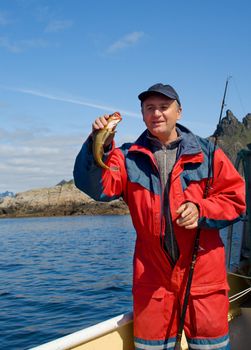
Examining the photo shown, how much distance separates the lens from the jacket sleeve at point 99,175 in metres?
3.25

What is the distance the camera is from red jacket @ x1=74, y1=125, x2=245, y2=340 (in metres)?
3.36

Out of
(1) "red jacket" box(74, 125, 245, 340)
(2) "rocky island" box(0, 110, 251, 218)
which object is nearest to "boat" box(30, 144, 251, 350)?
(1) "red jacket" box(74, 125, 245, 340)

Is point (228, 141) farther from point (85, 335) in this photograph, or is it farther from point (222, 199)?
point (85, 335)

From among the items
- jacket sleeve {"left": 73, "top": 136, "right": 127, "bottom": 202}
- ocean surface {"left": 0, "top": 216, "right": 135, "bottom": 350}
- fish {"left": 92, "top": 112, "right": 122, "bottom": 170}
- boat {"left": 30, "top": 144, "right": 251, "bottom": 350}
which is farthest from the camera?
ocean surface {"left": 0, "top": 216, "right": 135, "bottom": 350}

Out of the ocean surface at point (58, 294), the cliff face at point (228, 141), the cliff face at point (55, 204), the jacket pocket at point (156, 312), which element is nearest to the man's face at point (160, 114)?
the cliff face at point (228, 141)

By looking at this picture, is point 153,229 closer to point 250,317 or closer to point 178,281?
point 178,281

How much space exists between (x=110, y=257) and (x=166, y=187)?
25208 millimetres

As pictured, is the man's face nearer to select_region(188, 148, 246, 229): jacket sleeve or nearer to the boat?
select_region(188, 148, 246, 229): jacket sleeve

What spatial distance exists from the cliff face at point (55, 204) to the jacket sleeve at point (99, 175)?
96992 mm

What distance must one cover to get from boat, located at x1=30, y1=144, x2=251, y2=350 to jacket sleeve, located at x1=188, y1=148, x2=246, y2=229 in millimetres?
1253

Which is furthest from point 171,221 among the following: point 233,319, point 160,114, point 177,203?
point 233,319

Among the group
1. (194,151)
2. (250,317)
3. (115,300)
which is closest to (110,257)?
(115,300)

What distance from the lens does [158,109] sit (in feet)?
11.2

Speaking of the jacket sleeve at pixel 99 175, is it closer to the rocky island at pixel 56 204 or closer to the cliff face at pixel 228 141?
the cliff face at pixel 228 141
